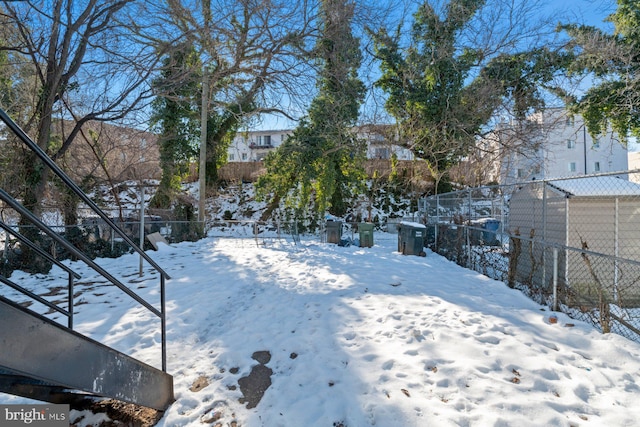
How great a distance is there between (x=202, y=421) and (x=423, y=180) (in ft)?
76.1

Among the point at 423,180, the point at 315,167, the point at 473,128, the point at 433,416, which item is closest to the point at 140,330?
the point at 433,416

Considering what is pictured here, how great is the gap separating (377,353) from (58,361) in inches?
110

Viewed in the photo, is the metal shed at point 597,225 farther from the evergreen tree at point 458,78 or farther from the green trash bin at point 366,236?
the evergreen tree at point 458,78

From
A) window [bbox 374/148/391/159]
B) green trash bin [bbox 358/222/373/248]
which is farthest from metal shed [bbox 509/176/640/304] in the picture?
window [bbox 374/148/391/159]

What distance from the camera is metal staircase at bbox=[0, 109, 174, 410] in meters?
1.85

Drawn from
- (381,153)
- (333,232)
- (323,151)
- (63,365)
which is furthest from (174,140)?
(63,365)

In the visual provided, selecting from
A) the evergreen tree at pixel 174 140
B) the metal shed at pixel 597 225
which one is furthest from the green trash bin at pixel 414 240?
the evergreen tree at pixel 174 140

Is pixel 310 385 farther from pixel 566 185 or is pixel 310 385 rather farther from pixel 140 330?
pixel 566 185

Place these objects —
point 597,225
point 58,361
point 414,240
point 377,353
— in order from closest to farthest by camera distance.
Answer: point 58,361 < point 377,353 < point 597,225 < point 414,240

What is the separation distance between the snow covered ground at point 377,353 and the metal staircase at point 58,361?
330 mm

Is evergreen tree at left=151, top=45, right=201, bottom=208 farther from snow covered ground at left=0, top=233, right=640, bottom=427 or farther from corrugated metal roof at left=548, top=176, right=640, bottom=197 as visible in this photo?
corrugated metal roof at left=548, top=176, right=640, bottom=197

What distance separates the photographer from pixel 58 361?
2.10 meters

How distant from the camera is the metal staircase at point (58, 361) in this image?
72.9 inches

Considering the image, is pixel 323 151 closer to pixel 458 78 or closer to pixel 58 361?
pixel 458 78
